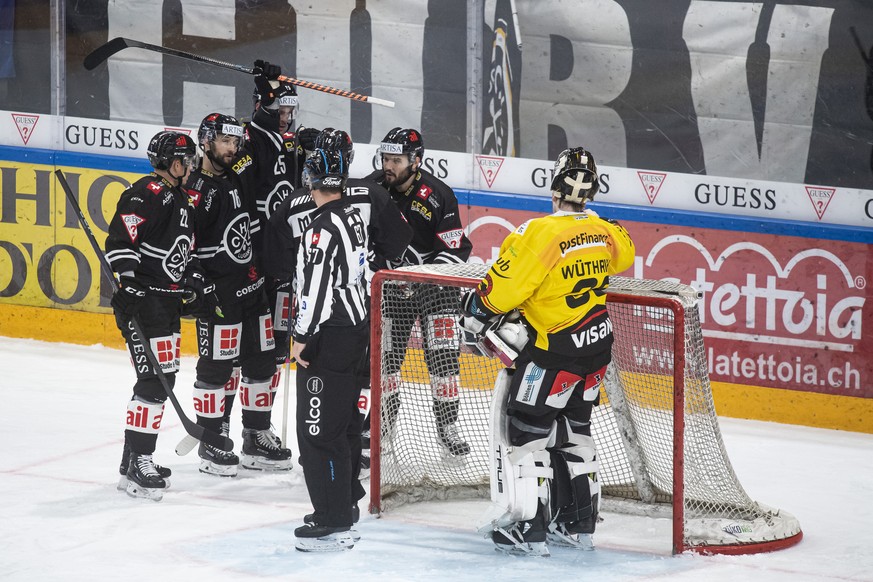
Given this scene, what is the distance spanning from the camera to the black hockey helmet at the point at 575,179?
4.51m

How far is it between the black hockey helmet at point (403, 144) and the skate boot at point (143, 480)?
164 cm

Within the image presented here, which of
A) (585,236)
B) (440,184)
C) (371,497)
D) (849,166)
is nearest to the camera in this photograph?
(585,236)

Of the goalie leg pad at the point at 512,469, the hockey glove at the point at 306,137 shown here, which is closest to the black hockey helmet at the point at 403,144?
the hockey glove at the point at 306,137

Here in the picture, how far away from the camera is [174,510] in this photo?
17.0 feet

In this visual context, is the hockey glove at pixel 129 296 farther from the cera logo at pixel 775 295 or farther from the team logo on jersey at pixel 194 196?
the cera logo at pixel 775 295

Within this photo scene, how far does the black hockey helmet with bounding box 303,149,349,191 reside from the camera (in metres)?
4.58

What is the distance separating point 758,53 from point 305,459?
344 cm

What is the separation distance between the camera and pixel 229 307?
565 centimetres

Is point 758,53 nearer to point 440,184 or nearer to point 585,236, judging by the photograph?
point 440,184

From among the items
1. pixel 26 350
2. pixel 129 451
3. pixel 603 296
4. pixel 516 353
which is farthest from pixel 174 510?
→ pixel 26 350

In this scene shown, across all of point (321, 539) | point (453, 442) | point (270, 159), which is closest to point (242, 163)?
point (270, 159)

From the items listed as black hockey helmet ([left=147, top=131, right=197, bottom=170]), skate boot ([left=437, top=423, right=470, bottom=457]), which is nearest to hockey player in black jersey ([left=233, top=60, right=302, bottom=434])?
black hockey helmet ([left=147, top=131, right=197, bottom=170])

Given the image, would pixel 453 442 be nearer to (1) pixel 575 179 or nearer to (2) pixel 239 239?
(2) pixel 239 239

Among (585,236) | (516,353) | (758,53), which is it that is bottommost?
(516,353)
